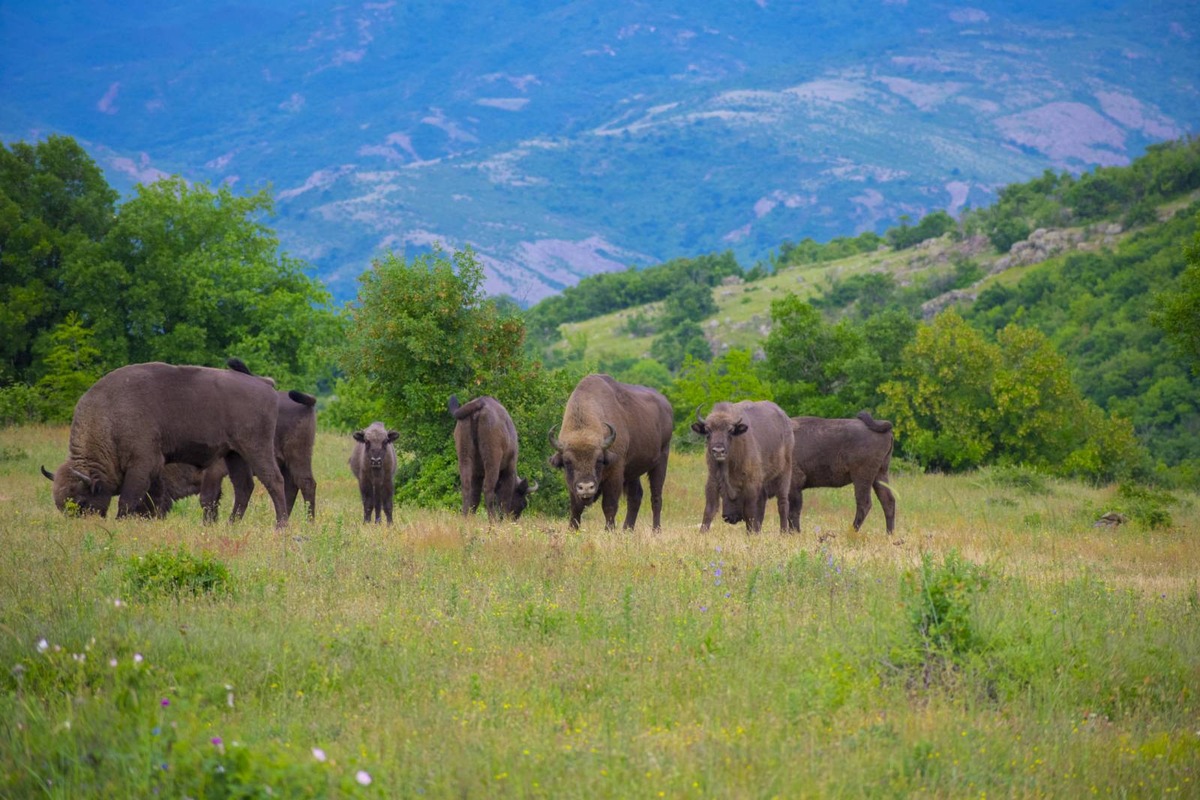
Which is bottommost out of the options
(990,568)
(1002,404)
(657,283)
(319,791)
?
(319,791)

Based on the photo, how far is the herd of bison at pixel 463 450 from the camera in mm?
15477

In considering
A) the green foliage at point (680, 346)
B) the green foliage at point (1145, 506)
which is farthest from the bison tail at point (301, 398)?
the green foliage at point (680, 346)

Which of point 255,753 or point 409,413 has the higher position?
point 409,413

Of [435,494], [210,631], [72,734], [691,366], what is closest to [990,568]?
[210,631]

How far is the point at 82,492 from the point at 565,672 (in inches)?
387

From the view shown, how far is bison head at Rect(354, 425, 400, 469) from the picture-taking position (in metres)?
19.9

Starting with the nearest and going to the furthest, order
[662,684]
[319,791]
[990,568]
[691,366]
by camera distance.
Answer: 1. [319,791]
2. [662,684]
3. [990,568]
4. [691,366]

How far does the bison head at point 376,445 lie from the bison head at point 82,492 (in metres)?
5.08

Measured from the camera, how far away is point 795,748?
7094 mm

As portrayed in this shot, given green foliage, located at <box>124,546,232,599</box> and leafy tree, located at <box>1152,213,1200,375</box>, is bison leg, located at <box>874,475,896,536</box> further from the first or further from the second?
leafy tree, located at <box>1152,213,1200,375</box>

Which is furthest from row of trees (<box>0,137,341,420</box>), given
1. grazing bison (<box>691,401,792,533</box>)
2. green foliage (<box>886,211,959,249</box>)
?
green foliage (<box>886,211,959,249</box>)

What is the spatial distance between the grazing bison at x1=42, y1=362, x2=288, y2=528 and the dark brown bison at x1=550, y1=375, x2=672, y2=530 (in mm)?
4253

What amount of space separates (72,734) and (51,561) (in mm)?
5205

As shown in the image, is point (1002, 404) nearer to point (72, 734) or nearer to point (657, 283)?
point (72, 734)
